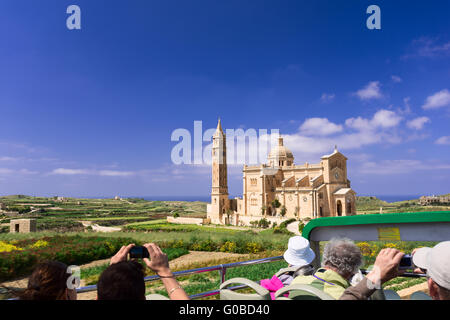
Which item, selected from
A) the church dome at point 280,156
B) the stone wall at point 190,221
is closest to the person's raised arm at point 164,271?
the stone wall at point 190,221

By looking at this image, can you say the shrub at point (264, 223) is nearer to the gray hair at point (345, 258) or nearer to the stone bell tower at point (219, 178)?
the stone bell tower at point (219, 178)

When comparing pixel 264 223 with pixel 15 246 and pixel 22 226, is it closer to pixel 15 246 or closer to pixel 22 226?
pixel 22 226

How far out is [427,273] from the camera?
2139 mm

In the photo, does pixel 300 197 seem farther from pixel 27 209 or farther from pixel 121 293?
pixel 27 209

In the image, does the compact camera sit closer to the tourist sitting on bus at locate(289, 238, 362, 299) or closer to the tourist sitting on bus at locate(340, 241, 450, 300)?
the tourist sitting on bus at locate(289, 238, 362, 299)

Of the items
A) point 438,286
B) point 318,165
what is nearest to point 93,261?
point 438,286

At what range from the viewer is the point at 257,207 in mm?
51500

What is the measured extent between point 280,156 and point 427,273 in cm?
5458

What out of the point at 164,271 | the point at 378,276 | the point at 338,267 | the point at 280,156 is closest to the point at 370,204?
the point at 280,156

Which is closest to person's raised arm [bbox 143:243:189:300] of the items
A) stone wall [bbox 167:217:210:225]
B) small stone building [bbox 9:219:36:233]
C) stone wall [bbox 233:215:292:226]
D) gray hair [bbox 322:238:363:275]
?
gray hair [bbox 322:238:363:275]

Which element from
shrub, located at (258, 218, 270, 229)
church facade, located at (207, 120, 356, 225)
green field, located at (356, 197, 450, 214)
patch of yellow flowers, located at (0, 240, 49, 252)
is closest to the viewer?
patch of yellow flowers, located at (0, 240, 49, 252)

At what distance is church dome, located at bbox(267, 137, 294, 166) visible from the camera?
2186 inches

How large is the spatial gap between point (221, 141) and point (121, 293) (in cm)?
5547

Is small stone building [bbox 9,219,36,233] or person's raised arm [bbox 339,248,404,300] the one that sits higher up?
person's raised arm [bbox 339,248,404,300]
